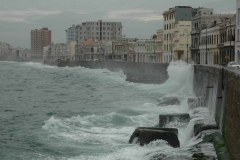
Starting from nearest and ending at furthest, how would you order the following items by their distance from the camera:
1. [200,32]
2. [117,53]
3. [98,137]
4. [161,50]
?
[98,137] < [200,32] < [161,50] < [117,53]

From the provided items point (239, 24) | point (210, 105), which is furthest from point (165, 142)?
point (239, 24)

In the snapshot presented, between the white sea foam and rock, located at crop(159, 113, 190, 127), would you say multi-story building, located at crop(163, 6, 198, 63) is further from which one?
rock, located at crop(159, 113, 190, 127)

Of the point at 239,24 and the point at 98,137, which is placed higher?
the point at 239,24

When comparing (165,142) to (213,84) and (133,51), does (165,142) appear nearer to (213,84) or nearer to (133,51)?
(213,84)

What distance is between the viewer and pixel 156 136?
22359mm

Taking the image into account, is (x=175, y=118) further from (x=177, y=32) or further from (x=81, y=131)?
(x=177, y=32)

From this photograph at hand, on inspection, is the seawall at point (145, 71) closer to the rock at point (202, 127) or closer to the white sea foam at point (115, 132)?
the white sea foam at point (115, 132)

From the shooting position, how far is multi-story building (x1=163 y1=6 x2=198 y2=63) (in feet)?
299

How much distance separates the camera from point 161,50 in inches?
4102

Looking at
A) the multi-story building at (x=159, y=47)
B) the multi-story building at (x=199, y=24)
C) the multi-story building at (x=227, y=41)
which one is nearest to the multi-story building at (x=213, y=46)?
the multi-story building at (x=227, y=41)

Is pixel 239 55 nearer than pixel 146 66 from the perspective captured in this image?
Yes

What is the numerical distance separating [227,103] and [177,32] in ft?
239

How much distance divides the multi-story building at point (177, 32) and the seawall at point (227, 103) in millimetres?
56680

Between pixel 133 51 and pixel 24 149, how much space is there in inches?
4355
